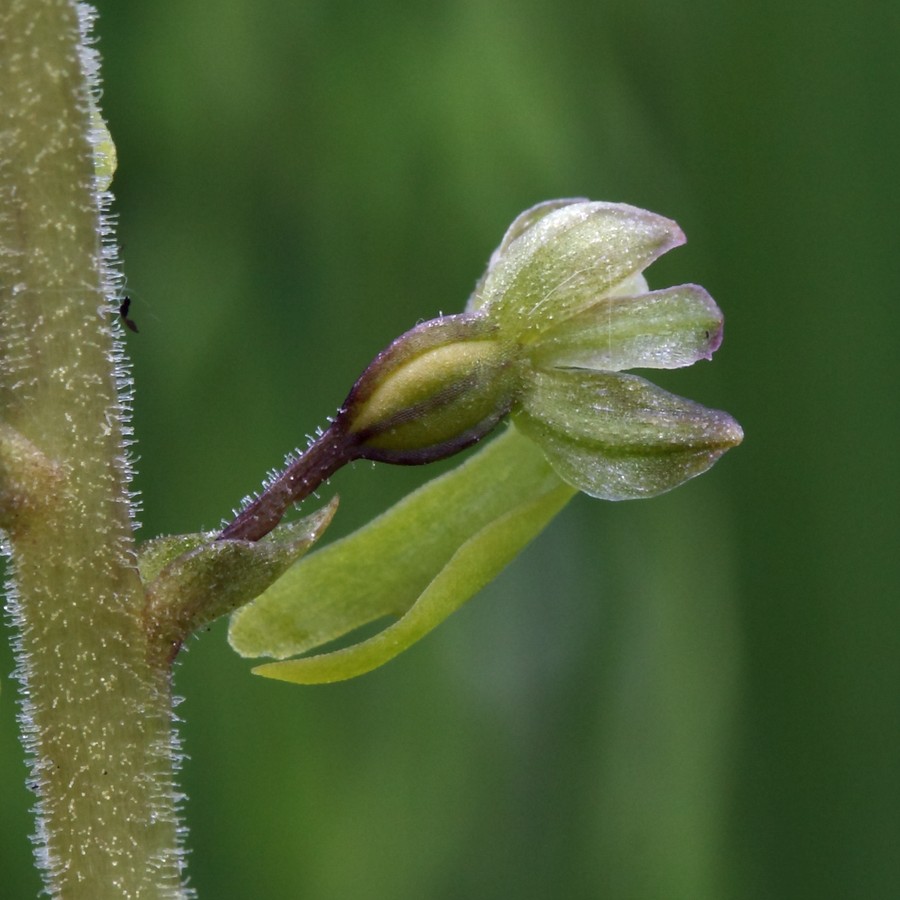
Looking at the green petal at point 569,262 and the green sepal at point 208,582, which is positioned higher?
the green petal at point 569,262

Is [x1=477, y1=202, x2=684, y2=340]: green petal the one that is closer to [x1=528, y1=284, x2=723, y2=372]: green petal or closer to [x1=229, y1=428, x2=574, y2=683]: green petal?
[x1=528, y1=284, x2=723, y2=372]: green petal

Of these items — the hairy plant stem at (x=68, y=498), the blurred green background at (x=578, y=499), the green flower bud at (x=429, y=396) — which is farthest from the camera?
the blurred green background at (x=578, y=499)

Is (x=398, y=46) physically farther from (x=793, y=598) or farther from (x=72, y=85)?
(x=72, y=85)

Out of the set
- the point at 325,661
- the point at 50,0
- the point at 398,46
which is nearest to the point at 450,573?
the point at 325,661

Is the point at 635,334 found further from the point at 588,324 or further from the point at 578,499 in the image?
the point at 578,499

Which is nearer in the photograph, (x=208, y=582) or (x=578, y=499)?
(x=208, y=582)

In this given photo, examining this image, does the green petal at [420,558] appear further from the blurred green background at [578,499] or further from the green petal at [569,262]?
the blurred green background at [578,499]

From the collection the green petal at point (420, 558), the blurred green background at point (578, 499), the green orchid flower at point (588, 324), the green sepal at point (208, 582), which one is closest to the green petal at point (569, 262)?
the green orchid flower at point (588, 324)

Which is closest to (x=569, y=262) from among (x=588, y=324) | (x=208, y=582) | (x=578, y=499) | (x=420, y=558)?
(x=588, y=324)

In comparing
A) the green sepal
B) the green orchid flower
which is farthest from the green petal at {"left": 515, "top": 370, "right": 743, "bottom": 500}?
the green sepal
